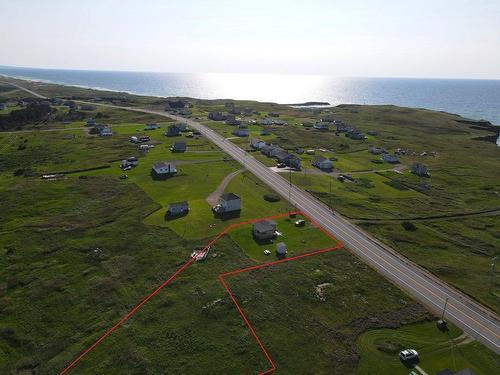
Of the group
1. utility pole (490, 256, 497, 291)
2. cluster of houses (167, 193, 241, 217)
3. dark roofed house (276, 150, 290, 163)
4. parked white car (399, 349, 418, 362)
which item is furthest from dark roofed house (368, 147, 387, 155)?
parked white car (399, 349, 418, 362)

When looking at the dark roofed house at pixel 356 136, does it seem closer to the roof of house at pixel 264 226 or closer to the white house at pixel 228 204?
the white house at pixel 228 204

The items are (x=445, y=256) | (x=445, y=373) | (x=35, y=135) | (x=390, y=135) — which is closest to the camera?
(x=445, y=373)

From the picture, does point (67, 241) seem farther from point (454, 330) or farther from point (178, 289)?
point (454, 330)

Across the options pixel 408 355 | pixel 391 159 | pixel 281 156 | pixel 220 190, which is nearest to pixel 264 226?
pixel 220 190

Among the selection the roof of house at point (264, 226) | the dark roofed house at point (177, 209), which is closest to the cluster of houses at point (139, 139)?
the dark roofed house at point (177, 209)

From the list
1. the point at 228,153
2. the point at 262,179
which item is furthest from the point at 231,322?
the point at 228,153

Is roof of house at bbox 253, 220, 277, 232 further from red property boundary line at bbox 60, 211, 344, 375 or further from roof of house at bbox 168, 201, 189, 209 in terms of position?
roof of house at bbox 168, 201, 189, 209
